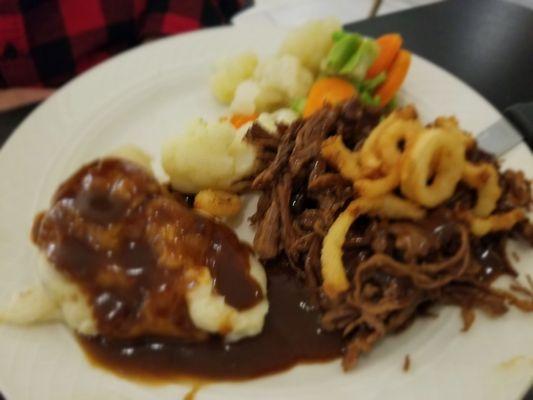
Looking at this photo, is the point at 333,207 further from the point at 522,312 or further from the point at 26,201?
the point at 26,201

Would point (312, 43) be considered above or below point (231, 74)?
above

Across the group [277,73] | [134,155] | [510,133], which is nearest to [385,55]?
[277,73]

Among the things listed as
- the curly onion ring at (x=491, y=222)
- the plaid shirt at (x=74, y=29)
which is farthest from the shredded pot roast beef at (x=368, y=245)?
the plaid shirt at (x=74, y=29)

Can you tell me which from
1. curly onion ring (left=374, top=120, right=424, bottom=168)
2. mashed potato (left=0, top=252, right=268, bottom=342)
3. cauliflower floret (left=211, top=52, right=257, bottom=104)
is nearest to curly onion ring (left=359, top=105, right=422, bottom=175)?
curly onion ring (left=374, top=120, right=424, bottom=168)

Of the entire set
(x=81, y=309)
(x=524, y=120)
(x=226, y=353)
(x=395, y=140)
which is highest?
(x=395, y=140)

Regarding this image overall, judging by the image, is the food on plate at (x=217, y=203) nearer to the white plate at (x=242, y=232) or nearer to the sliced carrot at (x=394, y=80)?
the white plate at (x=242, y=232)

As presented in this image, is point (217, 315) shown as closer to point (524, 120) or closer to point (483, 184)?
point (483, 184)
